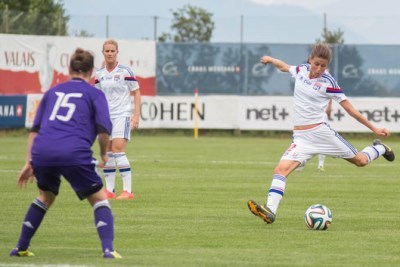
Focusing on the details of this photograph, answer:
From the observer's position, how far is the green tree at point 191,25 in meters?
46.6

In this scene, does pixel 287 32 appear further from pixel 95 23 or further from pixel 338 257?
pixel 338 257

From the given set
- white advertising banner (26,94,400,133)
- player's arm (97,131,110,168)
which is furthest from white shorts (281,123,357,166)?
white advertising banner (26,94,400,133)

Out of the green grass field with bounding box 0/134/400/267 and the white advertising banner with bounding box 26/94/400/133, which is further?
the white advertising banner with bounding box 26/94/400/133

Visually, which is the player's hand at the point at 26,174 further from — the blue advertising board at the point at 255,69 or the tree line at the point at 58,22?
the tree line at the point at 58,22

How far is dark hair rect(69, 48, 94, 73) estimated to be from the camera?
9516 millimetres

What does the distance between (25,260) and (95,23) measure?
3406 cm

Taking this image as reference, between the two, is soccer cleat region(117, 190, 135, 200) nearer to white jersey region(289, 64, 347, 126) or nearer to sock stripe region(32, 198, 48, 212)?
white jersey region(289, 64, 347, 126)

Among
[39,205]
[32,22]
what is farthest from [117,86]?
[32,22]

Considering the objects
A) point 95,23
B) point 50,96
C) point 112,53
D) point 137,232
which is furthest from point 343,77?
point 50,96

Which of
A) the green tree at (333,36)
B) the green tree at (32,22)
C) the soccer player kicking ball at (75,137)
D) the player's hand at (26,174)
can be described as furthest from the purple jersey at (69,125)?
the green tree at (333,36)

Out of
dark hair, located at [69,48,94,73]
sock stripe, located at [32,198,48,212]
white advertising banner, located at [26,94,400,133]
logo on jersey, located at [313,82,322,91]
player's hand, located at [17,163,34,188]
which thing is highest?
dark hair, located at [69,48,94,73]

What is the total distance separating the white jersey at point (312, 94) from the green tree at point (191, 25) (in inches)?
1284

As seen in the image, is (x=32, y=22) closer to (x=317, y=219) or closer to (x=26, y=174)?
(x=317, y=219)

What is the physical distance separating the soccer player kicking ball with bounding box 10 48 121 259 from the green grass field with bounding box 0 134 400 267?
59 cm
